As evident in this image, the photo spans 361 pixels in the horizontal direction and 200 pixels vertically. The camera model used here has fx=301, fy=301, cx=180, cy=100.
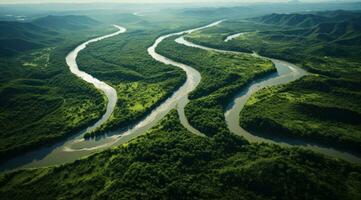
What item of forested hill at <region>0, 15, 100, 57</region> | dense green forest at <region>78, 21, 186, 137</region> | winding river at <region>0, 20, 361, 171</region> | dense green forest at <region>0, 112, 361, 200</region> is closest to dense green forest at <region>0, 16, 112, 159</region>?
winding river at <region>0, 20, 361, 171</region>

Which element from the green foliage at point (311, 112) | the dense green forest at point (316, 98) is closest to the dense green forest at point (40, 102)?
the green foliage at point (311, 112)

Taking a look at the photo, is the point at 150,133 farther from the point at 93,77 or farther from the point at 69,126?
the point at 93,77

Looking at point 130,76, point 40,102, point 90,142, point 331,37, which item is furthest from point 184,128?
point 331,37

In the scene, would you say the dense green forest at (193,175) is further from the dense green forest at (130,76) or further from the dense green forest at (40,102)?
the dense green forest at (130,76)

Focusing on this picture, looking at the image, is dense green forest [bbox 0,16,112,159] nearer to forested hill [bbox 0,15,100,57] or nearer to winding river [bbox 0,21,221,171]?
winding river [bbox 0,21,221,171]

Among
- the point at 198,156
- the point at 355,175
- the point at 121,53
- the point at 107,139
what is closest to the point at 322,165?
the point at 355,175
